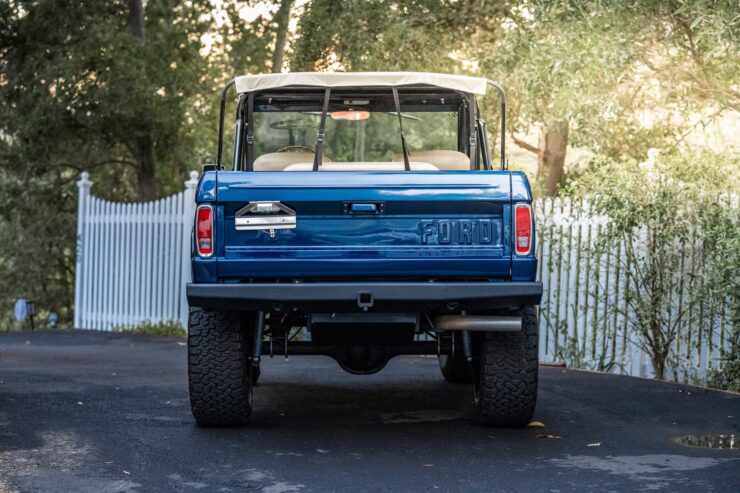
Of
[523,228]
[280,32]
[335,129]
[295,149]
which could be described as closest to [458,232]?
[523,228]

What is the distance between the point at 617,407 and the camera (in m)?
8.64

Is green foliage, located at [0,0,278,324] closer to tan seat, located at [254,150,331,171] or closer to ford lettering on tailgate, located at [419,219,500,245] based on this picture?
tan seat, located at [254,150,331,171]

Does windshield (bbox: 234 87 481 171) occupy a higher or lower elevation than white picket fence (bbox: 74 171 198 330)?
higher

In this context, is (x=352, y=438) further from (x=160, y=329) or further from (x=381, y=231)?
(x=160, y=329)

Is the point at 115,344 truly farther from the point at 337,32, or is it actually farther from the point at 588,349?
the point at 588,349

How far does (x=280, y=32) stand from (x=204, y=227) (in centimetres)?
1436

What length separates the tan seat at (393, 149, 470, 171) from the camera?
7.98 m

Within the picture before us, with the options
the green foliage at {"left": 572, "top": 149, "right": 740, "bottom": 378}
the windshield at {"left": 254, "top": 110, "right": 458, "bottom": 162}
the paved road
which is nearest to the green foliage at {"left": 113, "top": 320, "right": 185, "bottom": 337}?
the paved road

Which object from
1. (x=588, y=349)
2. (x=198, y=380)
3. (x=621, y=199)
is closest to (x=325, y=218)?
(x=198, y=380)

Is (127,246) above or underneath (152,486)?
above

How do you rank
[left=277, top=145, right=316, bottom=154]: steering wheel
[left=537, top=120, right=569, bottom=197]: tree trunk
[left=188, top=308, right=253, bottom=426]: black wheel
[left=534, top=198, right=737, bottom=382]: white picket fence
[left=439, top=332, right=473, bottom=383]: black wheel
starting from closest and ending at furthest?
1. [left=188, top=308, right=253, bottom=426]: black wheel
2. [left=277, top=145, right=316, bottom=154]: steering wheel
3. [left=439, top=332, right=473, bottom=383]: black wheel
4. [left=534, top=198, right=737, bottom=382]: white picket fence
5. [left=537, top=120, right=569, bottom=197]: tree trunk

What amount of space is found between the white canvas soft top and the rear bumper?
1.73 metres

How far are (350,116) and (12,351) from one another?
6822mm

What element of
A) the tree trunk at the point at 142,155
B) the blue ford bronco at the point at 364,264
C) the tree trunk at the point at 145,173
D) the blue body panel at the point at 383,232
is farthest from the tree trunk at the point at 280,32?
the blue body panel at the point at 383,232
